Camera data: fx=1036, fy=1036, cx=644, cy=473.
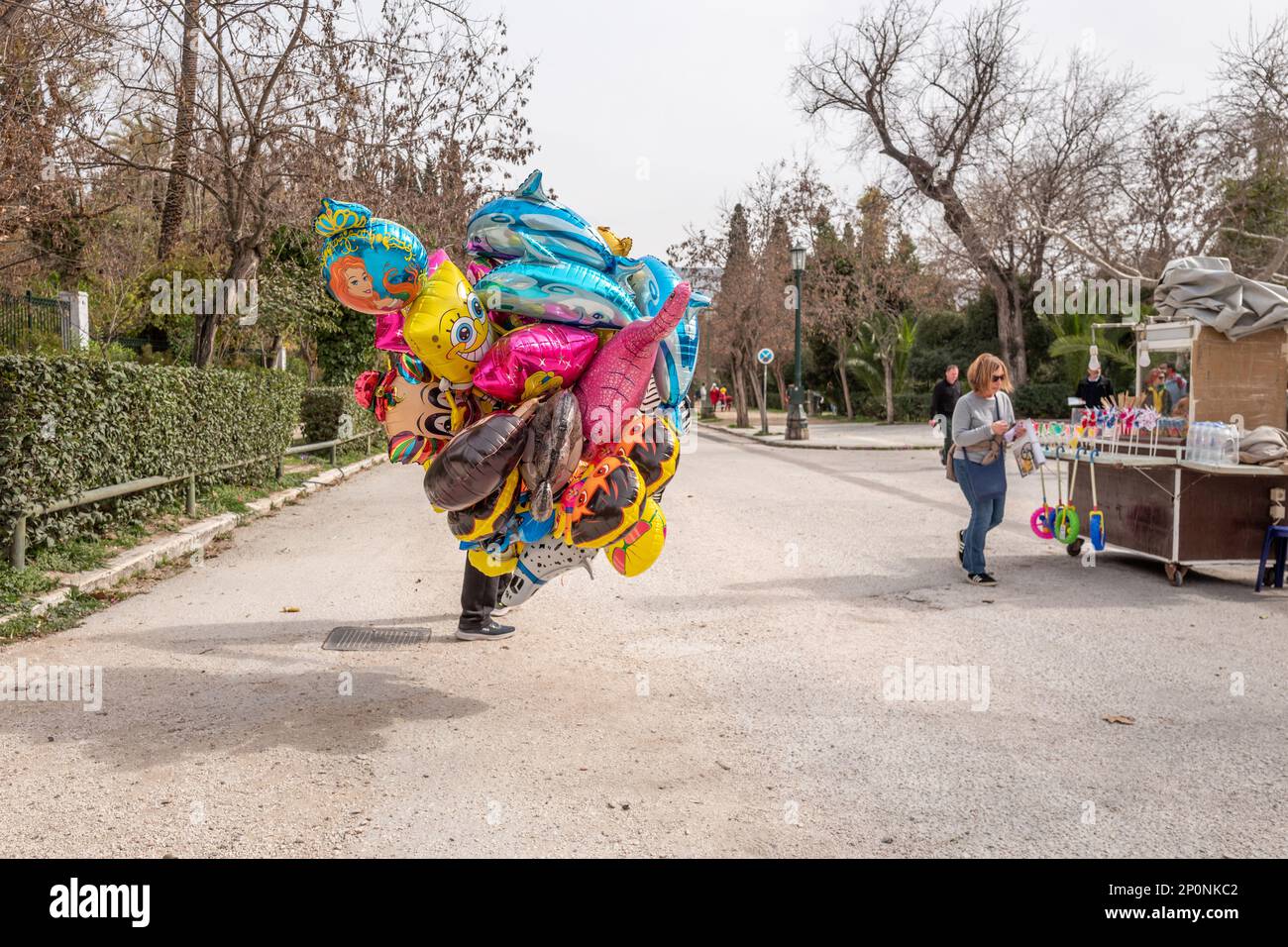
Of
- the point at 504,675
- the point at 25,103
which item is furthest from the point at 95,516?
Answer: the point at 504,675

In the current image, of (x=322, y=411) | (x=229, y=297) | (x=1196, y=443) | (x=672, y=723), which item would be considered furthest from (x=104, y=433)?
(x=322, y=411)

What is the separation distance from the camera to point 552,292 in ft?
16.9

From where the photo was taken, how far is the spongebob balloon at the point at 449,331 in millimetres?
5301

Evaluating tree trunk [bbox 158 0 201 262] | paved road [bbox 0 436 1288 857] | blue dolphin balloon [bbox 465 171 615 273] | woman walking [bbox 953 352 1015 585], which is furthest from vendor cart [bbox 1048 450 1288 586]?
tree trunk [bbox 158 0 201 262]

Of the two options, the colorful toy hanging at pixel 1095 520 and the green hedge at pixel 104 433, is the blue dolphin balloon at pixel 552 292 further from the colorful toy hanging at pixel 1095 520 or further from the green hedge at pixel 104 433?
the colorful toy hanging at pixel 1095 520

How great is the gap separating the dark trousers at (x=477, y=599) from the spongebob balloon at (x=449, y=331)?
77.4 inches

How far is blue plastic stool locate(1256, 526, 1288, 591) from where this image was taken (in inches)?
343

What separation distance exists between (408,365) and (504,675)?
194cm

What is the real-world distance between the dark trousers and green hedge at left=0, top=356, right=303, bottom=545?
3.72 m

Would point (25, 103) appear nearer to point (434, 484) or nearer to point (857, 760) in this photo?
point (434, 484)

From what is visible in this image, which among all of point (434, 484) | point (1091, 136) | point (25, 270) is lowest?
point (434, 484)

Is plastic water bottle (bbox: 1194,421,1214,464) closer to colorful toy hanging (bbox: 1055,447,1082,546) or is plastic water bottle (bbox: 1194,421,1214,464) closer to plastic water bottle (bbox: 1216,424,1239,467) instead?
plastic water bottle (bbox: 1216,424,1239,467)

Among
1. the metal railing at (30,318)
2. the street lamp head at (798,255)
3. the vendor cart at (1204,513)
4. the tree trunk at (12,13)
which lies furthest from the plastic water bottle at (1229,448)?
the street lamp head at (798,255)

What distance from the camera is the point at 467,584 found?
278 inches
